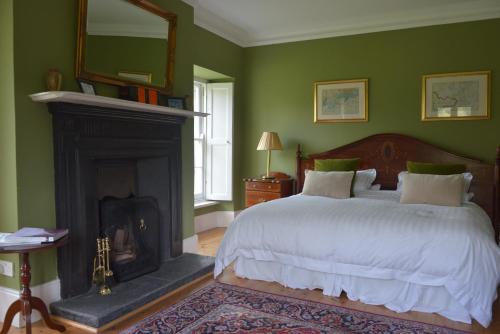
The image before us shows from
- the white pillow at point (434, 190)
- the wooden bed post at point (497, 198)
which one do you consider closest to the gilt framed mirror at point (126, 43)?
the white pillow at point (434, 190)

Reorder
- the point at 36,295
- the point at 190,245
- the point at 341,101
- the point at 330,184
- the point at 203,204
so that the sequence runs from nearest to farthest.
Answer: the point at 36,295 → the point at 190,245 → the point at 330,184 → the point at 341,101 → the point at 203,204

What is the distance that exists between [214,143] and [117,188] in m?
2.69

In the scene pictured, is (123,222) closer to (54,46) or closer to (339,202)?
(54,46)

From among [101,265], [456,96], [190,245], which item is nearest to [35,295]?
[101,265]

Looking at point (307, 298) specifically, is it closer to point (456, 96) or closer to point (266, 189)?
point (266, 189)

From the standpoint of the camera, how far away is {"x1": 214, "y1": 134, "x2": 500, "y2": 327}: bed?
2721mm

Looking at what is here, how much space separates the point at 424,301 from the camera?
114 inches

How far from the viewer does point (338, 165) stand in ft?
16.3

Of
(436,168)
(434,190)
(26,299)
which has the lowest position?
(26,299)

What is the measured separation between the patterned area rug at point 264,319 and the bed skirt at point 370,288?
21 centimetres

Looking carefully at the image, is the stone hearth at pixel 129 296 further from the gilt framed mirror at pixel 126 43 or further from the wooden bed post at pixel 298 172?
the wooden bed post at pixel 298 172

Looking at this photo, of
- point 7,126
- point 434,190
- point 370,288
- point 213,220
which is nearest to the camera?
point 7,126

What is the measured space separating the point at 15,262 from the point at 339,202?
2.80m

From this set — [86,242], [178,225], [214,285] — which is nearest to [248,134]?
[178,225]
